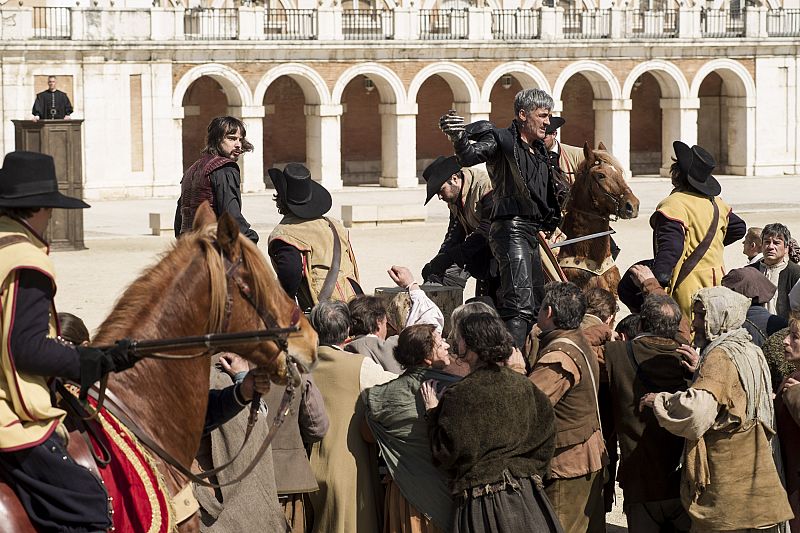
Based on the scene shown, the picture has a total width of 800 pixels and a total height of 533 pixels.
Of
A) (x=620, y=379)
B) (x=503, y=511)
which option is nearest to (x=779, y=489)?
(x=620, y=379)

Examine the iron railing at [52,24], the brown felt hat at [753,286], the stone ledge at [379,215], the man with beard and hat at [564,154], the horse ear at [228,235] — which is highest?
the iron railing at [52,24]

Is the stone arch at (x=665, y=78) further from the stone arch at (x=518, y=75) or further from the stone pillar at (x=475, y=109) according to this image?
the stone pillar at (x=475, y=109)

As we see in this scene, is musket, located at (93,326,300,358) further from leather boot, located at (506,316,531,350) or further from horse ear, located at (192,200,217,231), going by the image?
leather boot, located at (506,316,531,350)

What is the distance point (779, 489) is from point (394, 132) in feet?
96.0

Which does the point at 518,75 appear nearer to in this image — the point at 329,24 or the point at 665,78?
the point at 665,78

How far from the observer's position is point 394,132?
3578 cm

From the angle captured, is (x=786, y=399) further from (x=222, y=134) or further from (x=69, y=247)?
(x=69, y=247)

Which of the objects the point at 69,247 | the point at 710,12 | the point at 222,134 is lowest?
the point at 69,247

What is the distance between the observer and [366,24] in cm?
3766

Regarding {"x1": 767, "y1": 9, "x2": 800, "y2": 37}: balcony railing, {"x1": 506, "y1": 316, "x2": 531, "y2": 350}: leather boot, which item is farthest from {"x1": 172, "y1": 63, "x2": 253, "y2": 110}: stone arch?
{"x1": 506, "y1": 316, "x2": 531, "y2": 350}: leather boot

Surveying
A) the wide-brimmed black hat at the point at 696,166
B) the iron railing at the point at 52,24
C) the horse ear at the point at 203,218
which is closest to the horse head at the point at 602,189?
the wide-brimmed black hat at the point at 696,166

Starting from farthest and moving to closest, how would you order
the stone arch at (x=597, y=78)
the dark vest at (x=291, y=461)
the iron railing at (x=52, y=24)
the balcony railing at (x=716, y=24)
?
1. the balcony railing at (x=716, y=24)
2. the stone arch at (x=597, y=78)
3. the iron railing at (x=52, y=24)
4. the dark vest at (x=291, y=461)

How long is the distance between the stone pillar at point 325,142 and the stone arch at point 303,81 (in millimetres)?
222

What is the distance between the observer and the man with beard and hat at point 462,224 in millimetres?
9188
